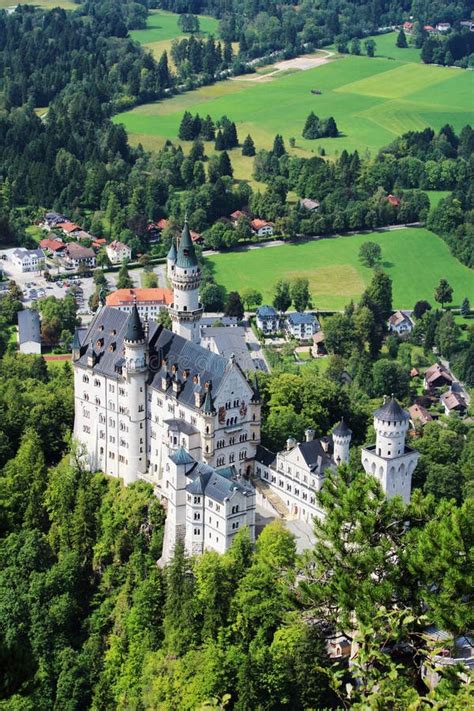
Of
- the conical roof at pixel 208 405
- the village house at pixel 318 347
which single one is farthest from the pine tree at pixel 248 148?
the conical roof at pixel 208 405

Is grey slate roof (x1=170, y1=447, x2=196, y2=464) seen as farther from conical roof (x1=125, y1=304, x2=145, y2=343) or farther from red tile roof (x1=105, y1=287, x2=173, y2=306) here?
red tile roof (x1=105, y1=287, x2=173, y2=306)

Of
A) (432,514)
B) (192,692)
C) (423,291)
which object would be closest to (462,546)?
(432,514)

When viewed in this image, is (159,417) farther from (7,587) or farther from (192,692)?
(192,692)

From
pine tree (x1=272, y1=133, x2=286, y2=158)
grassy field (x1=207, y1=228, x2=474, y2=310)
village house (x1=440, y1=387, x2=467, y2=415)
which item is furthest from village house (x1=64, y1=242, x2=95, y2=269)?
village house (x1=440, y1=387, x2=467, y2=415)

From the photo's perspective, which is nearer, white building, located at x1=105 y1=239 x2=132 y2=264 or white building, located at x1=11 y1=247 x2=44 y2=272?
white building, located at x1=11 y1=247 x2=44 y2=272

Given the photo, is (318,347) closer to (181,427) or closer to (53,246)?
(53,246)

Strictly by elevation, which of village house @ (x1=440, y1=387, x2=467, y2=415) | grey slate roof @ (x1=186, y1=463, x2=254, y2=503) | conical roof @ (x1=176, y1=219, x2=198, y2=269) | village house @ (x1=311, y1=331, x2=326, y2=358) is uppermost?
conical roof @ (x1=176, y1=219, x2=198, y2=269)

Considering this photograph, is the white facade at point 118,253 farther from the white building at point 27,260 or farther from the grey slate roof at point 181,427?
the grey slate roof at point 181,427
